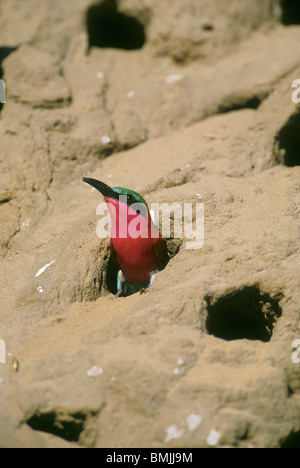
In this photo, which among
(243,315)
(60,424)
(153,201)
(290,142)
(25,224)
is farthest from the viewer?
(290,142)

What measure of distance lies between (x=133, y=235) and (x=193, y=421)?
1.67 m

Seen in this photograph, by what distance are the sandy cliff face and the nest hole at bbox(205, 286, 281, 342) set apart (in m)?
0.01

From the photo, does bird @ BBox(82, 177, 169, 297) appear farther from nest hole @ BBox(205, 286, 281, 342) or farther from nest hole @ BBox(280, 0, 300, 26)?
nest hole @ BBox(280, 0, 300, 26)

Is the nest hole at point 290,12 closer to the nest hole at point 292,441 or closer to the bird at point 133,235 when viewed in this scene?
the bird at point 133,235

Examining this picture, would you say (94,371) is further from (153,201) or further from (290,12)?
(290,12)

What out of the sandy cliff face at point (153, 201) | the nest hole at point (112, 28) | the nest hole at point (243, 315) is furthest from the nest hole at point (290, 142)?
the nest hole at point (112, 28)

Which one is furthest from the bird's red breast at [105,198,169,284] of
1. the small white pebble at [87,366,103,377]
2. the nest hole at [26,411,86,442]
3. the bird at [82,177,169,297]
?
the nest hole at [26,411,86,442]

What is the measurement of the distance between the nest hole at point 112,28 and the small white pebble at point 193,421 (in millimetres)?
4294

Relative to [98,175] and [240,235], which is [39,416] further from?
[98,175]

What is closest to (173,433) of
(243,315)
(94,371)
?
(94,371)

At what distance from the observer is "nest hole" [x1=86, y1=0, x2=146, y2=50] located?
218 inches

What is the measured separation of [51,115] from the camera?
4.70 m

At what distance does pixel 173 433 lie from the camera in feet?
8.05
